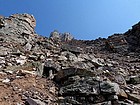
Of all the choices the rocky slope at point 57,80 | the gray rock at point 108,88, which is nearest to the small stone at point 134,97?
the rocky slope at point 57,80

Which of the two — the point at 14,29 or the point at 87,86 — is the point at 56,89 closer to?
the point at 87,86

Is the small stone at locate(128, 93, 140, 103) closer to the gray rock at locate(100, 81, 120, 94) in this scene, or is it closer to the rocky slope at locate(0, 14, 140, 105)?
the rocky slope at locate(0, 14, 140, 105)

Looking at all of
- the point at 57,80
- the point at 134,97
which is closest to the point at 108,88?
the point at 134,97

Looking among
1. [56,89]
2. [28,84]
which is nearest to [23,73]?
[28,84]

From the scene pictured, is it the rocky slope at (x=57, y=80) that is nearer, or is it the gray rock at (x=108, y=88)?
the rocky slope at (x=57, y=80)

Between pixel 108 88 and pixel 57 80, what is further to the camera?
pixel 57 80

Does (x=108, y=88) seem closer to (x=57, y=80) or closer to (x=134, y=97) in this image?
(x=134, y=97)

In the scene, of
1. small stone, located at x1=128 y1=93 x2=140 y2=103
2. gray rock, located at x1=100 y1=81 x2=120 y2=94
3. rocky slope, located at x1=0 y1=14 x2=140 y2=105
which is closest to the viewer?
rocky slope, located at x1=0 y1=14 x2=140 y2=105

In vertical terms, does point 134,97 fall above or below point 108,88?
below

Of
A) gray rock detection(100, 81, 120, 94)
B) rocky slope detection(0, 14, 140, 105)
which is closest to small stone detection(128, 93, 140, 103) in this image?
rocky slope detection(0, 14, 140, 105)

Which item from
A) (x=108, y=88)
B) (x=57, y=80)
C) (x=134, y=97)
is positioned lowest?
(x=134, y=97)

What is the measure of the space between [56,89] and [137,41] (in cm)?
2047

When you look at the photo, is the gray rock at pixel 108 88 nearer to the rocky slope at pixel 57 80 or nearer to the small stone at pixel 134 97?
the rocky slope at pixel 57 80

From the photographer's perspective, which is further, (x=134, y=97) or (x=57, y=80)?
(x=57, y=80)
